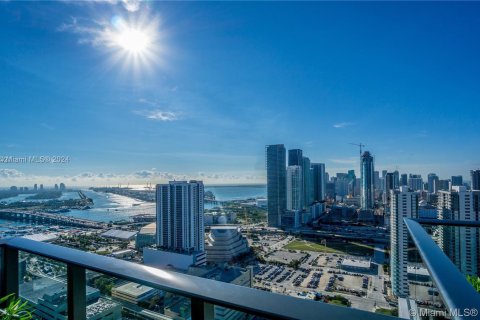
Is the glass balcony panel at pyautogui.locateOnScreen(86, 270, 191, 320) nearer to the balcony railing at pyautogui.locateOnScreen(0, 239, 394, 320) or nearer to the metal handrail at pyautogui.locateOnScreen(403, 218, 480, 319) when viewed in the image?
the balcony railing at pyautogui.locateOnScreen(0, 239, 394, 320)

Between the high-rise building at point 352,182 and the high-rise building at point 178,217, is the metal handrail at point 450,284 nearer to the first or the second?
the high-rise building at point 178,217

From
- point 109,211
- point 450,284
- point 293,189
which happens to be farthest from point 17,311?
point 293,189

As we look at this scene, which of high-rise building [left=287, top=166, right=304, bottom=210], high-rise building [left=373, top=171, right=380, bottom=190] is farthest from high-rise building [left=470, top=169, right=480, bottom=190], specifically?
high-rise building [left=373, top=171, right=380, bottom=190]

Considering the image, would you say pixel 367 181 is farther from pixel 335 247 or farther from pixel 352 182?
pixel 335 247

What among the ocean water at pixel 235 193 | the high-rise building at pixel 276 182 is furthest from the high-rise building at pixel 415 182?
the ocean water at pixel 235 193

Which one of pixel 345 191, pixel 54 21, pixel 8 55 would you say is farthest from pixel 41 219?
pixel 345 191
